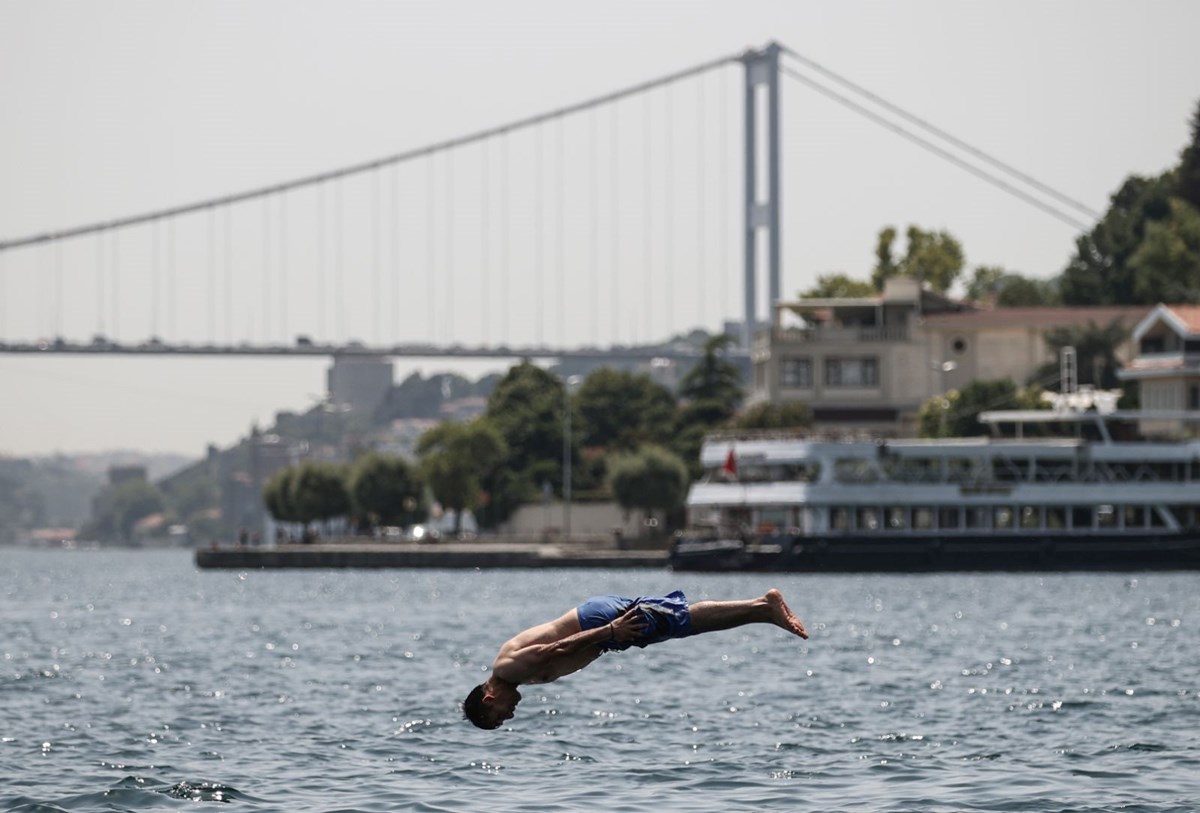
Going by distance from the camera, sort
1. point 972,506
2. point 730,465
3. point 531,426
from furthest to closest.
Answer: point 531,426 → point 730,465 → point 972,506

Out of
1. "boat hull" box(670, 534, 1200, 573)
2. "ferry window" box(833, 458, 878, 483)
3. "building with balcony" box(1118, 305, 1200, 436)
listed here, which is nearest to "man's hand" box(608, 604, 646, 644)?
"boat hull" box(670, 534, 1200, 573)

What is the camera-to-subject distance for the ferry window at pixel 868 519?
77.9m

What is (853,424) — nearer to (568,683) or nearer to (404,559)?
(404,559)

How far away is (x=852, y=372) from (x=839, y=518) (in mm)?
28851

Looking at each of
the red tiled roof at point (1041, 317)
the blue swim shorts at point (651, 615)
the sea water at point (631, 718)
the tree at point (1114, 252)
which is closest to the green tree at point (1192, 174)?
the tree at point (1114, 252)

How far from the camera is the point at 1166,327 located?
91.3 m

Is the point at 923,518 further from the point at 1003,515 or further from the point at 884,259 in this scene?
the point at 884,259

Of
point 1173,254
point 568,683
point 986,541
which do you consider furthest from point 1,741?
point 1173,254

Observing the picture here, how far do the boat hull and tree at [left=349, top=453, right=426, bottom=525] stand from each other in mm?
45098

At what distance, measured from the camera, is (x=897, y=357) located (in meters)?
106

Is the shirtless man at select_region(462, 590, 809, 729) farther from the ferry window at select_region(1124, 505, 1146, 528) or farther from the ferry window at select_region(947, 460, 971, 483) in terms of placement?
the ferry window at select_region(1124, 505, 1146, 528)

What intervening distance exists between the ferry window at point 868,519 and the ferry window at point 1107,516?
25.2 feet

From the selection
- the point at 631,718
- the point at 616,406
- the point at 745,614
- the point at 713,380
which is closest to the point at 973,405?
the point at 713,380

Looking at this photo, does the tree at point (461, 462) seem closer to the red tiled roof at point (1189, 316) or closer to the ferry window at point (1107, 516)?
the red tiled roof at point (1189, 316)
